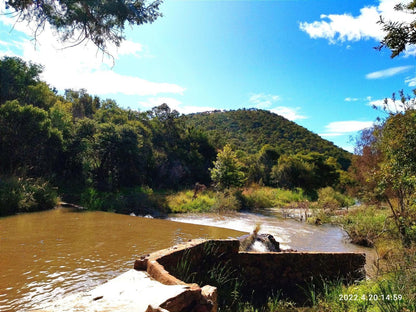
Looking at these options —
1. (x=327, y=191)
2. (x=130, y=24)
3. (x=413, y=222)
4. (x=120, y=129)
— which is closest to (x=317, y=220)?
(x=413, y=222)

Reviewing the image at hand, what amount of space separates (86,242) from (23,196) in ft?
22.1

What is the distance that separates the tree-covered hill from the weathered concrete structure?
37867 millimetres

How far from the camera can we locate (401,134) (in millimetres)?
7277

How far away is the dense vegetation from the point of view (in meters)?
16.3

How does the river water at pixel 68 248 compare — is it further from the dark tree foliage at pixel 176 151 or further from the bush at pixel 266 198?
the dark tree foliage at pixel 176 151

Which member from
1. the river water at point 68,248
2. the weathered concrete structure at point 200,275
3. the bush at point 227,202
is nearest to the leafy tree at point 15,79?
the river water at point 68,248

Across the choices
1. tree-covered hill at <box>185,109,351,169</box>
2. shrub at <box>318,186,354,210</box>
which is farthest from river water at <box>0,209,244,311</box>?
tree-covered hill at <box>185,109,351,169</box>

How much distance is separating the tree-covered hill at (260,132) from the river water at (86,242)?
31.8 metres

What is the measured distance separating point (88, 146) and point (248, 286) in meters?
17.4

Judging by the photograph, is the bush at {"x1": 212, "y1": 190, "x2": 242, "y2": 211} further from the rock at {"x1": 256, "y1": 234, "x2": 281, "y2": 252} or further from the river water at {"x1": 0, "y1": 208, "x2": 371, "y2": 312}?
the rock at {"x1": 256, "y1": 234, "x2": 281, "y2": 252}

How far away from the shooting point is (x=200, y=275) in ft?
17.5

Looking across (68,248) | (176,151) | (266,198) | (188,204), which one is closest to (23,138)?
(188,204)

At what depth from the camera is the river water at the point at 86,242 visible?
5.21 metres

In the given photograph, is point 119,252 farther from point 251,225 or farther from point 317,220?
point 317,220
